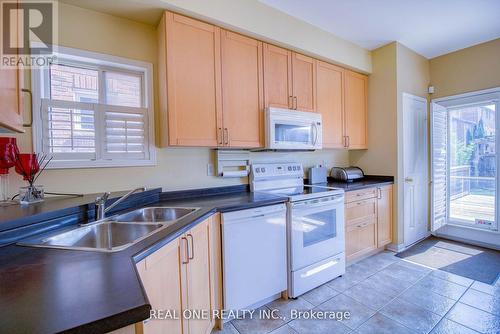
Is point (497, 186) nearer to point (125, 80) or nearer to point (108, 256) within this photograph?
point (108, 256)

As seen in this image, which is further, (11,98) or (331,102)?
(331,102)

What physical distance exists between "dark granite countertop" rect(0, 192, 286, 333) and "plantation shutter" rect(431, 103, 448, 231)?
3.90 metres

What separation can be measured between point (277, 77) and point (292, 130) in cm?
58

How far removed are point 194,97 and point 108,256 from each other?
1405 mm

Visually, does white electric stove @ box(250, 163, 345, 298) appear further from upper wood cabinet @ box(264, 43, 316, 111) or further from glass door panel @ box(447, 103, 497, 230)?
glass door panel @ box(447, 103, 497, 230)

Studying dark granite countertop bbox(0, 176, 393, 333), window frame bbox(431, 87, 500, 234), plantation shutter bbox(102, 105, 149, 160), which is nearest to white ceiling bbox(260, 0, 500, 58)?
window frame bbox(431, 87, 500, 234)

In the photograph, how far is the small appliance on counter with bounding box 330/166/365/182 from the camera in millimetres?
3062

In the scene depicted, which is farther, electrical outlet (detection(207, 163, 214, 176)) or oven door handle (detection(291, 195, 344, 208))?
electrical outlet (detection(207, 163, 214, 176))

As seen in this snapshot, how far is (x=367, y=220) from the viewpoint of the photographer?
2.72 meters

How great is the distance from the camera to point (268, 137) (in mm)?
2227

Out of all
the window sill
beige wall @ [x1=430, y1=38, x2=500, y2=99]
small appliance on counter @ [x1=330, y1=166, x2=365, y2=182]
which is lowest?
small appliance on counter @ [x1=330, y1=166, x2=365, y2=182]

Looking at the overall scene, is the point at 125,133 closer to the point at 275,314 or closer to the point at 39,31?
the point at 39,31

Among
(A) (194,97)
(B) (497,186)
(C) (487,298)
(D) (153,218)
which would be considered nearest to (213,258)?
(D) (153,218)

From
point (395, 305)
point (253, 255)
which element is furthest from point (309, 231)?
point (395, 305)
